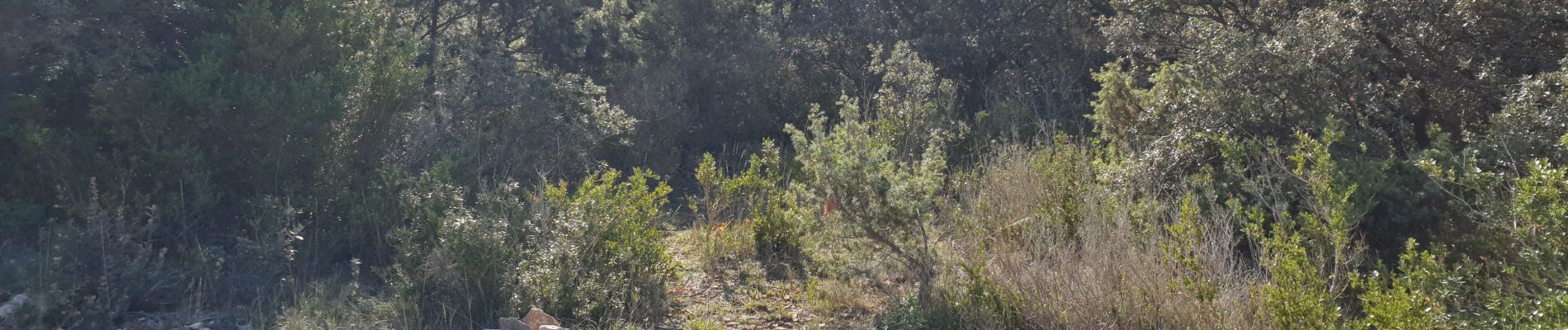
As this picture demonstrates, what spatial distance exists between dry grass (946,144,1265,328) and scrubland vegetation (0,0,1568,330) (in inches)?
0.6

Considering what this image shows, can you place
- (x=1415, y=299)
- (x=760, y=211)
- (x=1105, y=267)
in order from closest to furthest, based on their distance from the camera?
(x=1415, y=299) → (x=1105, y=267) → (x=760, y=211)

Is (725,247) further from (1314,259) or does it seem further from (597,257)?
(1314,259)

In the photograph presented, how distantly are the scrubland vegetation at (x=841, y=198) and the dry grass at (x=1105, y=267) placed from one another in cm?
2

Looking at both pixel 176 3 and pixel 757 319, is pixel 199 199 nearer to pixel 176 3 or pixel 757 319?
pixel 176 3

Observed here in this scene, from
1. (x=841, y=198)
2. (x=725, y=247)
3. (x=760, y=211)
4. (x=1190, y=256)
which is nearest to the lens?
(x=1190, y=256)

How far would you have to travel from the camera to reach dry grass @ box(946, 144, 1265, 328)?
150 inches

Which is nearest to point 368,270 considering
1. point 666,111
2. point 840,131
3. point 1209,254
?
point 840,131

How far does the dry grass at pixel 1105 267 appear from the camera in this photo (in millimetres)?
3803

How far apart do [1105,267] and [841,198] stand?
1.52 meters

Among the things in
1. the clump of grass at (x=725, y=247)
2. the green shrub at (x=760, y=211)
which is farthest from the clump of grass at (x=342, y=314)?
Result: the green shrub at (x=760, y=211)

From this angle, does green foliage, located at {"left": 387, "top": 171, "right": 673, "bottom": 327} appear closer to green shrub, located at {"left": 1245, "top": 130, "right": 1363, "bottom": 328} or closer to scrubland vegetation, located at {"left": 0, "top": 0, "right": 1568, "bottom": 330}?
scrubland vegetation, located at {"left": 0, "top": 0, "right": 1568, "bottom": 330}

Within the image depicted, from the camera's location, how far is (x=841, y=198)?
204 inches

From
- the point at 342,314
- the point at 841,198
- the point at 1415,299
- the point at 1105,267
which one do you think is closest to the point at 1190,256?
the point at 1105,267

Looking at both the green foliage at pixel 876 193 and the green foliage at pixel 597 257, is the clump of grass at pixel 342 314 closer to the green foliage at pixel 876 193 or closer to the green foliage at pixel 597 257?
the green foliage at pixel 597 257
